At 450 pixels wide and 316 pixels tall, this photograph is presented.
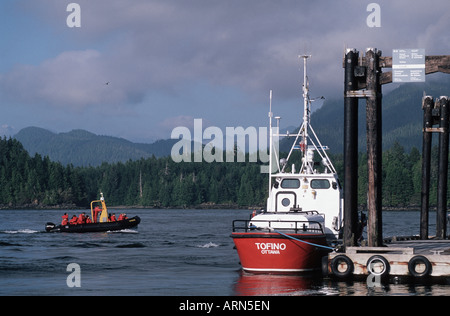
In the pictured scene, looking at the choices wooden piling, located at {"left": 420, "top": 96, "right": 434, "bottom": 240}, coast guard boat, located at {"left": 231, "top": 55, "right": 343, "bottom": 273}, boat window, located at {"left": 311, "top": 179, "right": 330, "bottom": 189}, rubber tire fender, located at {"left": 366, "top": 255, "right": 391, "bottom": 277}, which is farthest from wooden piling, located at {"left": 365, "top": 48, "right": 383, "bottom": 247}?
wooden piling, located at {"left": 420, "top": 96, "right": 434, "bottom": 240}

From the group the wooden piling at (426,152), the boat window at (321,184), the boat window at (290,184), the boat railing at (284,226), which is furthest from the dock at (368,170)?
the wooden piling at (426,152)

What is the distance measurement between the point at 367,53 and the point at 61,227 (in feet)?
139

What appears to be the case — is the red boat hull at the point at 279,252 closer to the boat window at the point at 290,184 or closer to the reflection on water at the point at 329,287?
the reflection on water at the point at 329,287

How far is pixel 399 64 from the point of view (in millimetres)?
23297

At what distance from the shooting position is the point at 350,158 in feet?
77.5

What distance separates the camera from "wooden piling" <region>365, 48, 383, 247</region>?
76.2 feet

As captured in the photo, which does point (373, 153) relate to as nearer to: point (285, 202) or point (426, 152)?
point (285, 202)

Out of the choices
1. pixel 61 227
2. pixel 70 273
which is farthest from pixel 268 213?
pixel 61 227

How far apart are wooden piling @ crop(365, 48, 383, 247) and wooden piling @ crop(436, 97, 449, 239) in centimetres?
1125

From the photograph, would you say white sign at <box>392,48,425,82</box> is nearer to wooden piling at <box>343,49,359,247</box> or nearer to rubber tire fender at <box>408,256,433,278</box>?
wooden piling at <box>343,49,359,247</box>

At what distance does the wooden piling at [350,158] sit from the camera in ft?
76.9

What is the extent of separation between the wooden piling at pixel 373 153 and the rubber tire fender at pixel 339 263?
1027mm

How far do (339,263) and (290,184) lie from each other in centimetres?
737

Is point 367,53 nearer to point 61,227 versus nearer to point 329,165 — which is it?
point 329,165
